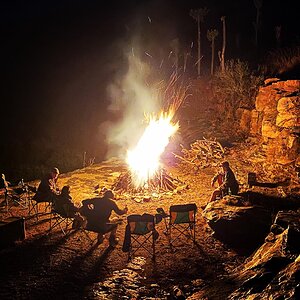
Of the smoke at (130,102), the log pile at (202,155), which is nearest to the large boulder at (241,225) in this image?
the log pile at (202,155)

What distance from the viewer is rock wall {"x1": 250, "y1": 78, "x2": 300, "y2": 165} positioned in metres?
12.9

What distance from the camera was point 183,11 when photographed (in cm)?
4216

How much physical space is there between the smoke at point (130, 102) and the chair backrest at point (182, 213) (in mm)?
16009

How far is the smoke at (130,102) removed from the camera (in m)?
25.6

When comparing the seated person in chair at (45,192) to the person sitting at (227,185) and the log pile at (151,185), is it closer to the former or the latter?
the log pile at (151,185)

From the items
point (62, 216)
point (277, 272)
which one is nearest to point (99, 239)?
point (62, 216)

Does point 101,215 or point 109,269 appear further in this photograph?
point 101,215

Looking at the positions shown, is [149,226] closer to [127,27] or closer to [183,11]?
[127,27]

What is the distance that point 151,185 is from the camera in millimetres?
11992

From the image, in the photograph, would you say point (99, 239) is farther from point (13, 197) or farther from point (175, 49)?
point (175, 49)

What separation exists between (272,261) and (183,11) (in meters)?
41.9

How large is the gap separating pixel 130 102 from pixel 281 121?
18.3 metres

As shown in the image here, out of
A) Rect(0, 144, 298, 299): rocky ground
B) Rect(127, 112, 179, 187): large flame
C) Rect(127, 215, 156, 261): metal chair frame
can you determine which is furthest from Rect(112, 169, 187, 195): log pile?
Rect(127, 215, 156, 261): metal chair frame

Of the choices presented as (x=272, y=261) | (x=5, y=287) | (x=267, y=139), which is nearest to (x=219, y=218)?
(x=272, y=261)
